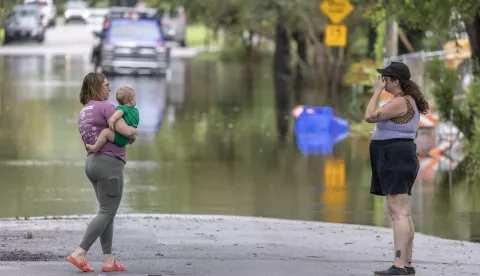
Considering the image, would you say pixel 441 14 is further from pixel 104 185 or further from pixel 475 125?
pixel 104 185

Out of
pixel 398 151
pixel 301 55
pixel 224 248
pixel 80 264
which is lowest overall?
pixel 301 55

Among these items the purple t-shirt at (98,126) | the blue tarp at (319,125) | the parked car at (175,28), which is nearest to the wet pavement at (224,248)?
the purple t-shirt at (98,126)

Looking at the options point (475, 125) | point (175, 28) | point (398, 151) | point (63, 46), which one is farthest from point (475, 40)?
point (175, 28)

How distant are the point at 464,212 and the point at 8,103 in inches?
634

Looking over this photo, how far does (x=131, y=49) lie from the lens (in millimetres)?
38969

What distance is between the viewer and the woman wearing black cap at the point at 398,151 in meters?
9.48

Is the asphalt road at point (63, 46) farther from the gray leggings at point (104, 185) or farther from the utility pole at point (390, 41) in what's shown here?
the gray leggings at point (104, 185)

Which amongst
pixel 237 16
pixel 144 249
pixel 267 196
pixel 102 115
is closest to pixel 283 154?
pixel 267 196

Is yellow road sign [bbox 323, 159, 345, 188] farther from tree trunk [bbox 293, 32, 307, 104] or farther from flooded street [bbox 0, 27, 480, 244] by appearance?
tree trunk [bbox 293, 32, 307, 104]

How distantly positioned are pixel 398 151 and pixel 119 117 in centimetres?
198

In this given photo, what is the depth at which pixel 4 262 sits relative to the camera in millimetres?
9758

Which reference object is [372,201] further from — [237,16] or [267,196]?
[237,16]

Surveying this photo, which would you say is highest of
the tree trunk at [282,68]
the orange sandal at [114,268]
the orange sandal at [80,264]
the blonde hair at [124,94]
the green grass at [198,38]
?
the blonde hair at [124,94]

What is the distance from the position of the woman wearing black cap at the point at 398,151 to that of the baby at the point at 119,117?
166cm
